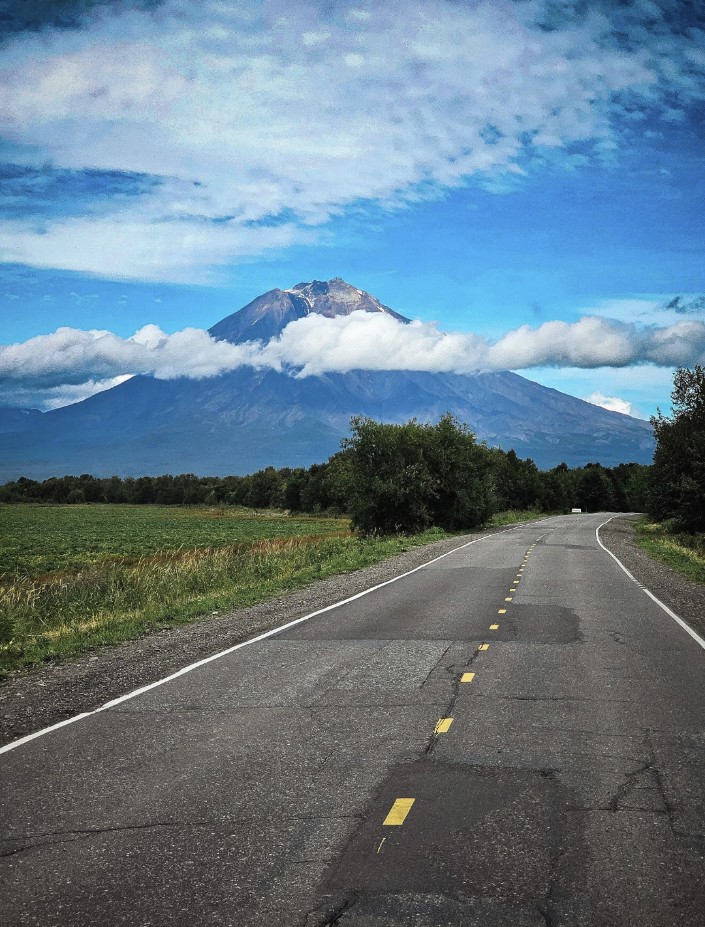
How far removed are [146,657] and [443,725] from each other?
500 centimetres

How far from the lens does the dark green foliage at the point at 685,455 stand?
126 ft

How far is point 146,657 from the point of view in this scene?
10.4 m

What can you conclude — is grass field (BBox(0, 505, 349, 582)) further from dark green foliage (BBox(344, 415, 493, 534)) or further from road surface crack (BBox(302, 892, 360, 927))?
road surface crack (BBox(302, 892, 360, 927))

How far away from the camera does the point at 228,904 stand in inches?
152

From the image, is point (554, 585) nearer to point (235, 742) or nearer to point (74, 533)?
point (235, 742)

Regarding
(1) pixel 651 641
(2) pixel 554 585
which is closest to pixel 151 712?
(1) pixel 651 641

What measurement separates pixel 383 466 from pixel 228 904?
44839mm

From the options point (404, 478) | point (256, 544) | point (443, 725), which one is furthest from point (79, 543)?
point (443, 725)

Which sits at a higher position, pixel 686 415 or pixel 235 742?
pixel 686 415

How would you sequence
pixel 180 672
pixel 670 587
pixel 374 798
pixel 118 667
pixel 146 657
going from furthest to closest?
pixel 670 587 → pixel 146 657 → pixel 118 667 → pixel 180 672 → pixel 374 798

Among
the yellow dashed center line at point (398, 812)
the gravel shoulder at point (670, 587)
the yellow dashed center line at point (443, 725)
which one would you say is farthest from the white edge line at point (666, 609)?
the yellow dashed center line at point (398, 812)

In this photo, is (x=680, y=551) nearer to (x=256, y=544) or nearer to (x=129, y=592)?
(x=256, y=544)

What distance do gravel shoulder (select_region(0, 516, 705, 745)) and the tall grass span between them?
2.08ft

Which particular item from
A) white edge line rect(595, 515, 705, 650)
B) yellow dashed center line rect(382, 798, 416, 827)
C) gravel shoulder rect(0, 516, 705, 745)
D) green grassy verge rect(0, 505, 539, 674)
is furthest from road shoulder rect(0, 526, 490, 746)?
white edge line rect(595, 515, 705, 650)
